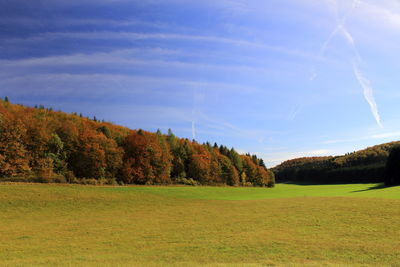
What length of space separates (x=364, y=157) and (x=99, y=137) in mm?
137052

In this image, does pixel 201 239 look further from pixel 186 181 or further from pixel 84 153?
pixel 186 181

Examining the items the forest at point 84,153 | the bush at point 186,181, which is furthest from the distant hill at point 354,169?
the bush at point 186,181

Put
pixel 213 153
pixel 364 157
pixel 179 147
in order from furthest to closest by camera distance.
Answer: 1. pixel 364 157
2. pixel 213 153
3. pixel 179 147

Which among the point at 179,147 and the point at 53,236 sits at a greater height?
the point at 179,147

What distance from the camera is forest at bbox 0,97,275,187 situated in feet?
198

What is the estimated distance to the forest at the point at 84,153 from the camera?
6041 cm

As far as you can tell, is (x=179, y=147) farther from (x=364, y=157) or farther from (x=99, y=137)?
(x=364, y=157)

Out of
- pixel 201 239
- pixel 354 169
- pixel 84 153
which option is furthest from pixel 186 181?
pixel 354 169

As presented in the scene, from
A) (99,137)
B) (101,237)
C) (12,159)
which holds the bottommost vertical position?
(101,237)

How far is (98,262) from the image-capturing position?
50.4 ft

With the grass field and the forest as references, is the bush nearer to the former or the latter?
the forest

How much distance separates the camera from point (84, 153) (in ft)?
228

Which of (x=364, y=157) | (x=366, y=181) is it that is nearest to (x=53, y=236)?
(x=366, y=181)

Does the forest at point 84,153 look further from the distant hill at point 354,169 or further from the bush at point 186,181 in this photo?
the distant hill at point 354,169
